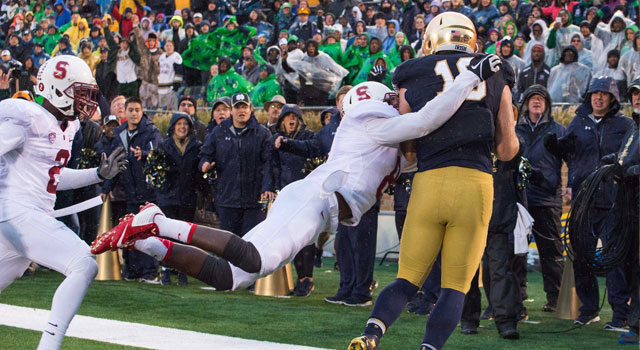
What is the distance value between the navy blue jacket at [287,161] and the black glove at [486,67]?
436cm

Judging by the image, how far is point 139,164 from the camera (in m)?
9.87

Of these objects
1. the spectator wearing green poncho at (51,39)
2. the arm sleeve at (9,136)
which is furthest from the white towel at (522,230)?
the spectator wearing green poncho at (51,39)

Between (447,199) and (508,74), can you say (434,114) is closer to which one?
(447,199)

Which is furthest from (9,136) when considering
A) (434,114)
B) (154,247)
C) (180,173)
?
(180,173)

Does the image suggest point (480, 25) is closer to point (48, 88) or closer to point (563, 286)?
point (563, 286)

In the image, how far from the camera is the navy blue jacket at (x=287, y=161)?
906cm

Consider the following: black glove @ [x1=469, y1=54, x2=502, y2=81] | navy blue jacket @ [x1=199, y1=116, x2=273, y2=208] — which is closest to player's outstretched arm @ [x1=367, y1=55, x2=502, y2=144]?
black glove @ [x1=469, y1=54, x2=502, y2=81]

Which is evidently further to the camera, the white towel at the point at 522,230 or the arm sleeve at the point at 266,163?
the arm sleeve at the point at 266,163

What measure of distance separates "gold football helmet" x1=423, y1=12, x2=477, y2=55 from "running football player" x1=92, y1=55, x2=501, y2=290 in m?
0.20

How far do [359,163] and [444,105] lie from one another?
1.99 ft

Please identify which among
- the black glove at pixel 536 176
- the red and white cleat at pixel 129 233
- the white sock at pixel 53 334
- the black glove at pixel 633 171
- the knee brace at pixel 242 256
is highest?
the black glove at pixel 633 171

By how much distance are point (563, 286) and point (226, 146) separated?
3.57 meters

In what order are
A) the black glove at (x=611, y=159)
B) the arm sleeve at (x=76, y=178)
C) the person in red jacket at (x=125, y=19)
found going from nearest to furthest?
1. the arm sleeve at (x=76, y=178)
2. the black glove at (x=611, y=159)
3. the person in red jacket at (x=125, y=19)

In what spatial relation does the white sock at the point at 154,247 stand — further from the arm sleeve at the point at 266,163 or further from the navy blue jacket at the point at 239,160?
the navy blue jacket at the point at 239,160
